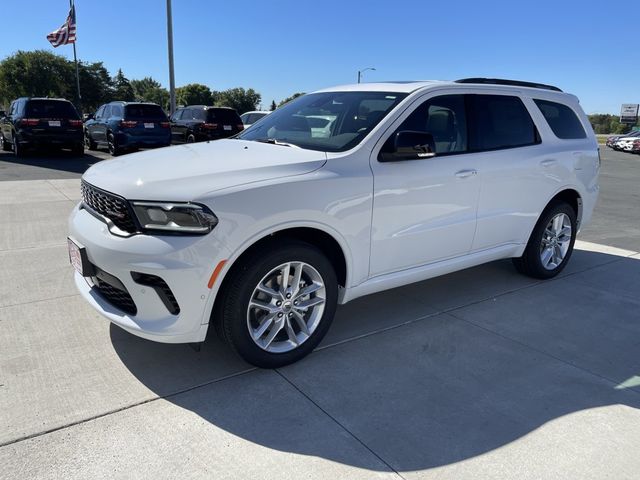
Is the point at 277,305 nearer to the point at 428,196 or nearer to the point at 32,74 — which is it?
the point at 428,196

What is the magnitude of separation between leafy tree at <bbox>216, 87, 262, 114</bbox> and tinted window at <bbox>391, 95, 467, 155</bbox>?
102 m

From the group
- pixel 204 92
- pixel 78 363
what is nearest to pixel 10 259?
pixel 78 363

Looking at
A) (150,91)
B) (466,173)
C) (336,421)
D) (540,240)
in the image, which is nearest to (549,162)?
(540,240)

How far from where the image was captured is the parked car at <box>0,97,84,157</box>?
14.8 m

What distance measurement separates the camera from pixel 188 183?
9.33ft

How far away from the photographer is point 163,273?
8.91ft

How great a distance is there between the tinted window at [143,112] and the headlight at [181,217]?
14115 millimetres

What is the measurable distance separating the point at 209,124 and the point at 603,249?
14.0 metres

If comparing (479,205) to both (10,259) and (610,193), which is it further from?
(610,193)

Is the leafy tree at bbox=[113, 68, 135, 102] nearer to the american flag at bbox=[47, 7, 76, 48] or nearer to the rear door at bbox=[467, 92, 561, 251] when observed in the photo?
the american flag at bbox=[47, 7, 76, 48]

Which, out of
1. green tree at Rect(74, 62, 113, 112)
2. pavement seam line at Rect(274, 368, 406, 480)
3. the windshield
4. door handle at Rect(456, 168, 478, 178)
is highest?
green tree at Rect(74, 62, 113, 112)

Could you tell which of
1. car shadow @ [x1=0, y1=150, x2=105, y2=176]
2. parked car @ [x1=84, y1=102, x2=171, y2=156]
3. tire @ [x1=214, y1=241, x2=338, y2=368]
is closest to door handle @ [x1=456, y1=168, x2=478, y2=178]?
tire @ [x1=214, y1=241, x2=338, y2=368]

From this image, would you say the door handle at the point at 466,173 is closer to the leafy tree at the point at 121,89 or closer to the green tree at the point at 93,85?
the green tree at the point at 93,85

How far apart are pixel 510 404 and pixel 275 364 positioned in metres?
1.45
